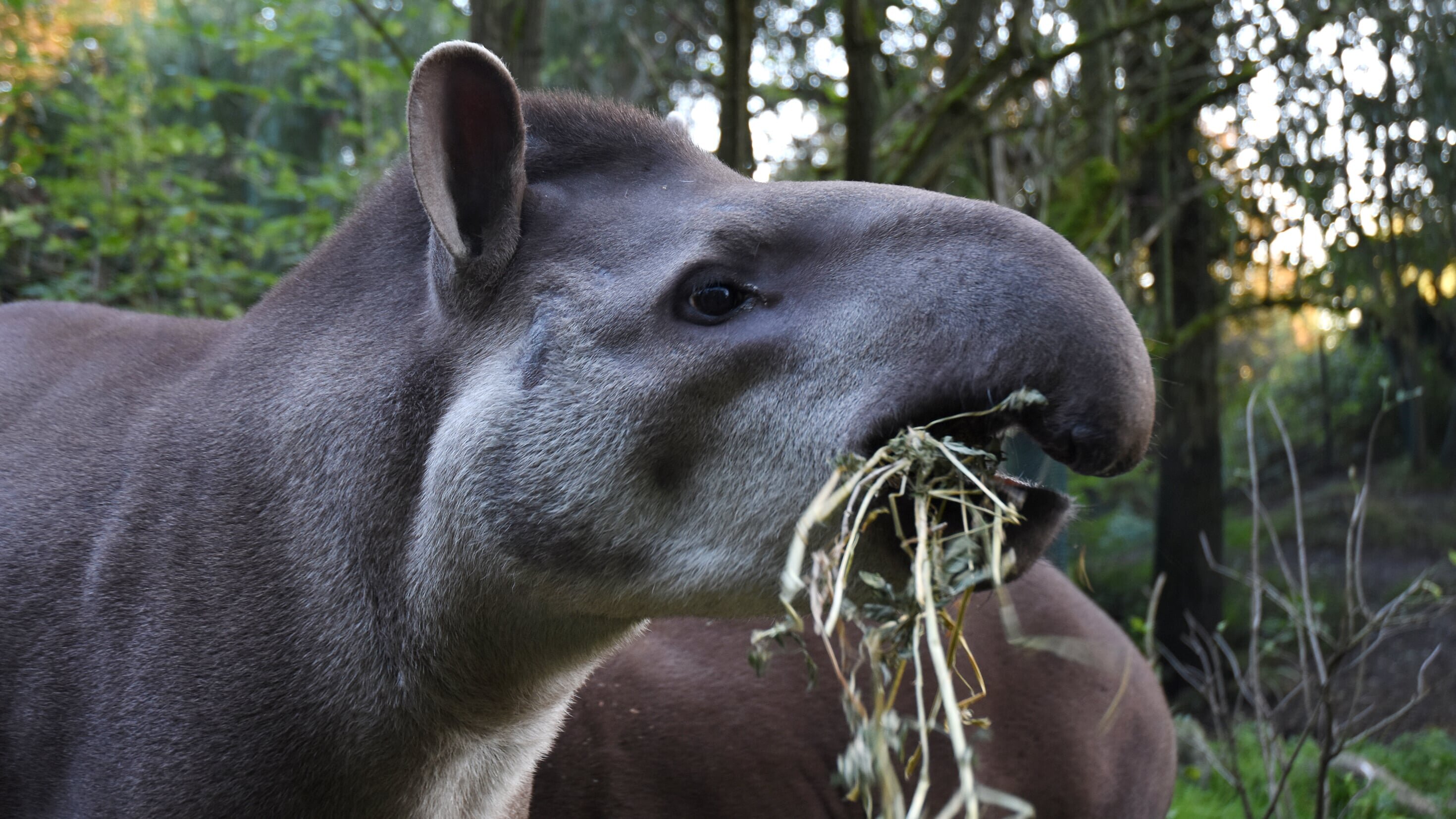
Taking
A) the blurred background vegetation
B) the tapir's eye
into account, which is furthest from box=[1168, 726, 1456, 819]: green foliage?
the tapir's eye

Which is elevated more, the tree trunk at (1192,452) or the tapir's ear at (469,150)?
the tapir's ear at (469,150)

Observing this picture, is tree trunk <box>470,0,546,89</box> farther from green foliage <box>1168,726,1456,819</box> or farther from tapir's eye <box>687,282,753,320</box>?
green foliage <box>1168,726,1456,819</box>

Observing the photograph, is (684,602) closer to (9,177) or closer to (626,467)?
(626,467)

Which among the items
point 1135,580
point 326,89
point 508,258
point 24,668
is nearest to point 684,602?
point 508,258

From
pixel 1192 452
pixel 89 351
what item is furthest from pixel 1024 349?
pixel 1192 452

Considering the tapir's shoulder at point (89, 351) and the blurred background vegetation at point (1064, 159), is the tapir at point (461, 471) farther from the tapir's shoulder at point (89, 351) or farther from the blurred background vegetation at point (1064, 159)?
the blurred background vegetation at point (1064, 159)

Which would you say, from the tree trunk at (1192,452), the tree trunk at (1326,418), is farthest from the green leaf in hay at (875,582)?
the tree trunk at (1326,418)

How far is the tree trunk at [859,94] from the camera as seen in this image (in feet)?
15.4

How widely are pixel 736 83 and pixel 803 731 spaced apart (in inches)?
102

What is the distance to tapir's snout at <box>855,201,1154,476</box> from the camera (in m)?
1.77

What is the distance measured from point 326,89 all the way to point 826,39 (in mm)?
6547

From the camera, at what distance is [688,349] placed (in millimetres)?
2100

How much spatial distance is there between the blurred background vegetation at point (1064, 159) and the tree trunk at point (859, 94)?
0.5 inches

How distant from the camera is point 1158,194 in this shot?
9047 mm
